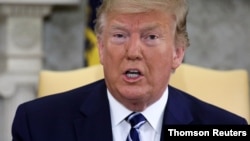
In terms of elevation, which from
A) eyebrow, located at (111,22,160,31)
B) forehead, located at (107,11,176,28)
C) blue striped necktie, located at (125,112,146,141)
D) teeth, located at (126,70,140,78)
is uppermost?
forehead, located at (107,11,176,28)

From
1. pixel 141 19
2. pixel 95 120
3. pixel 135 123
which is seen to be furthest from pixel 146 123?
pixel 141 19

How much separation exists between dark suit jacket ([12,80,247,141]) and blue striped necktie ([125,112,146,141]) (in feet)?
0.17

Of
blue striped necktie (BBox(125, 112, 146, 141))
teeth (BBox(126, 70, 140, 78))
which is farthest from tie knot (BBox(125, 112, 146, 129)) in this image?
teeth (BBox(126, 70, 140, 78))

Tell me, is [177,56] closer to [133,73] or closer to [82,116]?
[133,73]

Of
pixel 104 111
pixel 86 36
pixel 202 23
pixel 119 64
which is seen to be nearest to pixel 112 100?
pixel 104 111

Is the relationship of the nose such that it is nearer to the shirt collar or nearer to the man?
the man

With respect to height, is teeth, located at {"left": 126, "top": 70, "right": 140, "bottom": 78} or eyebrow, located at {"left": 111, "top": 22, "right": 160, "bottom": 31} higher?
eyebrow, located at {"left": 111, "top": 22, "right": 160, "bottom": 31}

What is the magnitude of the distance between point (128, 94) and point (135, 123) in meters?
0.08

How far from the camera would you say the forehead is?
1.32 metres

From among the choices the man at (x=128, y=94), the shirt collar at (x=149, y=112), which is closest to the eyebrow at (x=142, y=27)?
the man at (x=128, y=94)

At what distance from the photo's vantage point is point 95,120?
1441mm

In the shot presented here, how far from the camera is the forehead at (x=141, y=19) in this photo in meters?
1.32

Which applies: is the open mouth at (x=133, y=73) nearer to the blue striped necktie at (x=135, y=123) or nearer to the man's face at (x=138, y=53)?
the man's face at (x=138, y=53)

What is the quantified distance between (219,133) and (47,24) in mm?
2609
